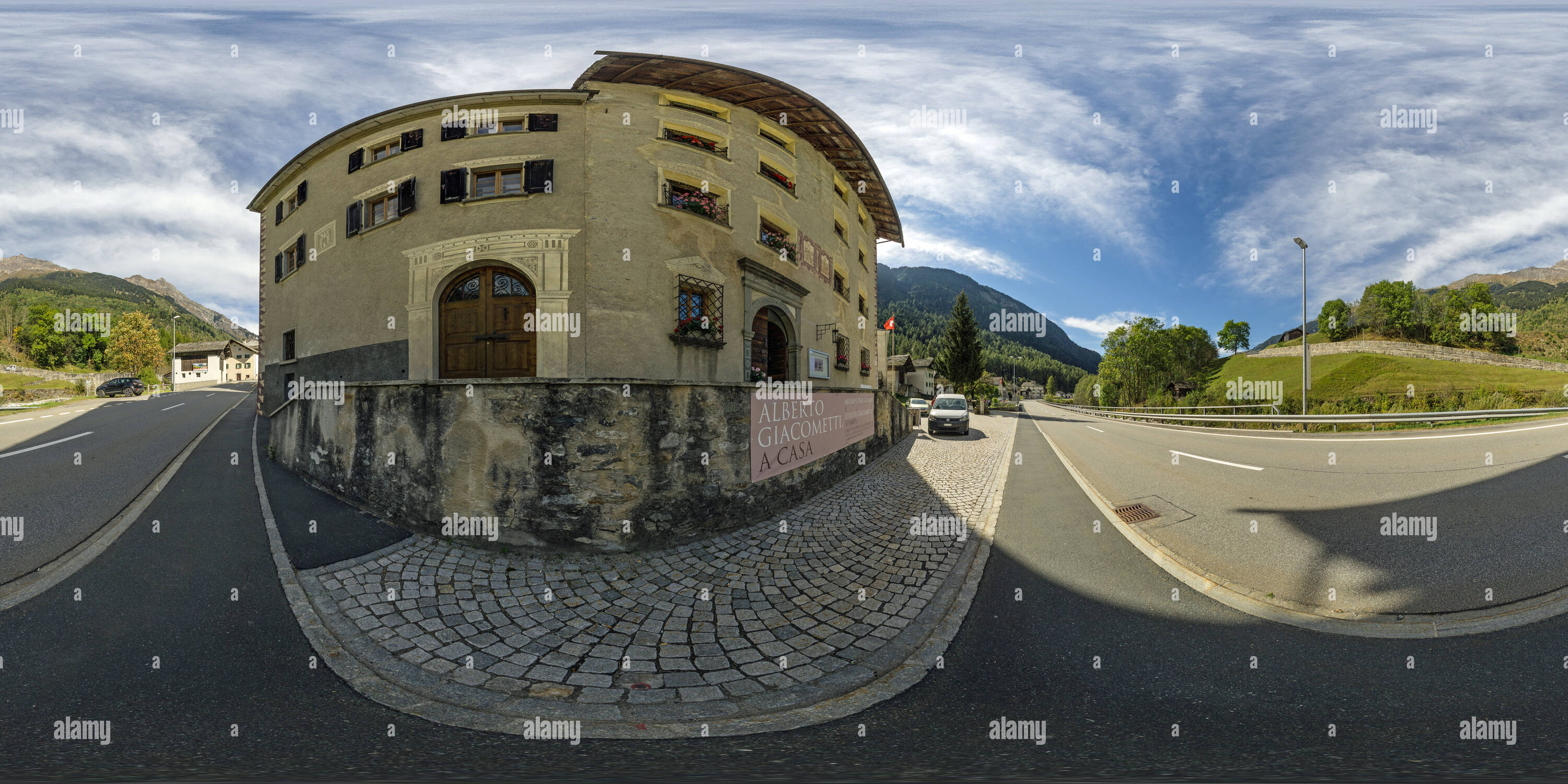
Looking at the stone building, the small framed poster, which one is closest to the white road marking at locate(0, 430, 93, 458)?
the stone building

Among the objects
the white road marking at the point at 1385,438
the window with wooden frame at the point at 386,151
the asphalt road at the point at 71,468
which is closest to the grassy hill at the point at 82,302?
the asphalt road at the point at 71,468

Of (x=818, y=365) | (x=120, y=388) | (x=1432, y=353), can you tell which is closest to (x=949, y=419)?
(x=818, y=365)

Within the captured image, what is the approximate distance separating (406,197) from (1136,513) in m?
15.3

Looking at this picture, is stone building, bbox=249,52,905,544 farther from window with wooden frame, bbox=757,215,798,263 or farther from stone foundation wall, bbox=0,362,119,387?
stone foundation wall, bbox=0,362,119,387

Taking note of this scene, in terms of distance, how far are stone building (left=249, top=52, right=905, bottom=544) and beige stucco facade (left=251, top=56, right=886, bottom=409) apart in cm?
5

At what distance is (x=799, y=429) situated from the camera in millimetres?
8234

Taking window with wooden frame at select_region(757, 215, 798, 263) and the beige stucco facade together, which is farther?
window with wooden frame at select_region(757, 215, 798, 263)

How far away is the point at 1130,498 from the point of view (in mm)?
8039

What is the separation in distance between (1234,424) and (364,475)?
28.0m

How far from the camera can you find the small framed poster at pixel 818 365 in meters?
14.9

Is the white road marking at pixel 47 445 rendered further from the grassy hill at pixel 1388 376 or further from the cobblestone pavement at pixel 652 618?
the grassy hill at pixel 1388 376

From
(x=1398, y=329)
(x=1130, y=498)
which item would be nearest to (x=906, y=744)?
(x=1130, y=498)

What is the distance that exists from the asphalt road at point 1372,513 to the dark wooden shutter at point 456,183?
44.9ft

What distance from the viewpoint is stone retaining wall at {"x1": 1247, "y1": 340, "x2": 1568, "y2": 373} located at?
39.5 meters
